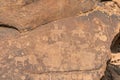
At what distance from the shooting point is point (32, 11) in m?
1.51

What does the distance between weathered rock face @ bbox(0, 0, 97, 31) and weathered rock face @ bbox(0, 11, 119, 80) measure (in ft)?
0.12

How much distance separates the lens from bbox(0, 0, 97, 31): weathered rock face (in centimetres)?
149

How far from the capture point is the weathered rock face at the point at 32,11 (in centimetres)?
149

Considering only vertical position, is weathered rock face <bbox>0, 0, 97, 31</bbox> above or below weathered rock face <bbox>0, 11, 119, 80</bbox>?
above

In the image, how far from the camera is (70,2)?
1.56 metres

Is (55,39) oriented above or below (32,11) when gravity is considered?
below

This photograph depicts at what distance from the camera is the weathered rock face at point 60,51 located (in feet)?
4.71

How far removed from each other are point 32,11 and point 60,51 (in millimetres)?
251

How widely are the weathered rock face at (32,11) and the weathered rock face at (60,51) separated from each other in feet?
0.12

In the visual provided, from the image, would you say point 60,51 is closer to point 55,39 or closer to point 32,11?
point 55,39

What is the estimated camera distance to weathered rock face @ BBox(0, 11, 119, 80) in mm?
1437

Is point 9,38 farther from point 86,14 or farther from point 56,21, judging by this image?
point 86,14

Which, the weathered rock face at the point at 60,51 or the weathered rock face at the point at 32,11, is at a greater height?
the weathered rock face at the point at 32,11

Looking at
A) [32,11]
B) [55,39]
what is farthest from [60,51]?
[32,11]
